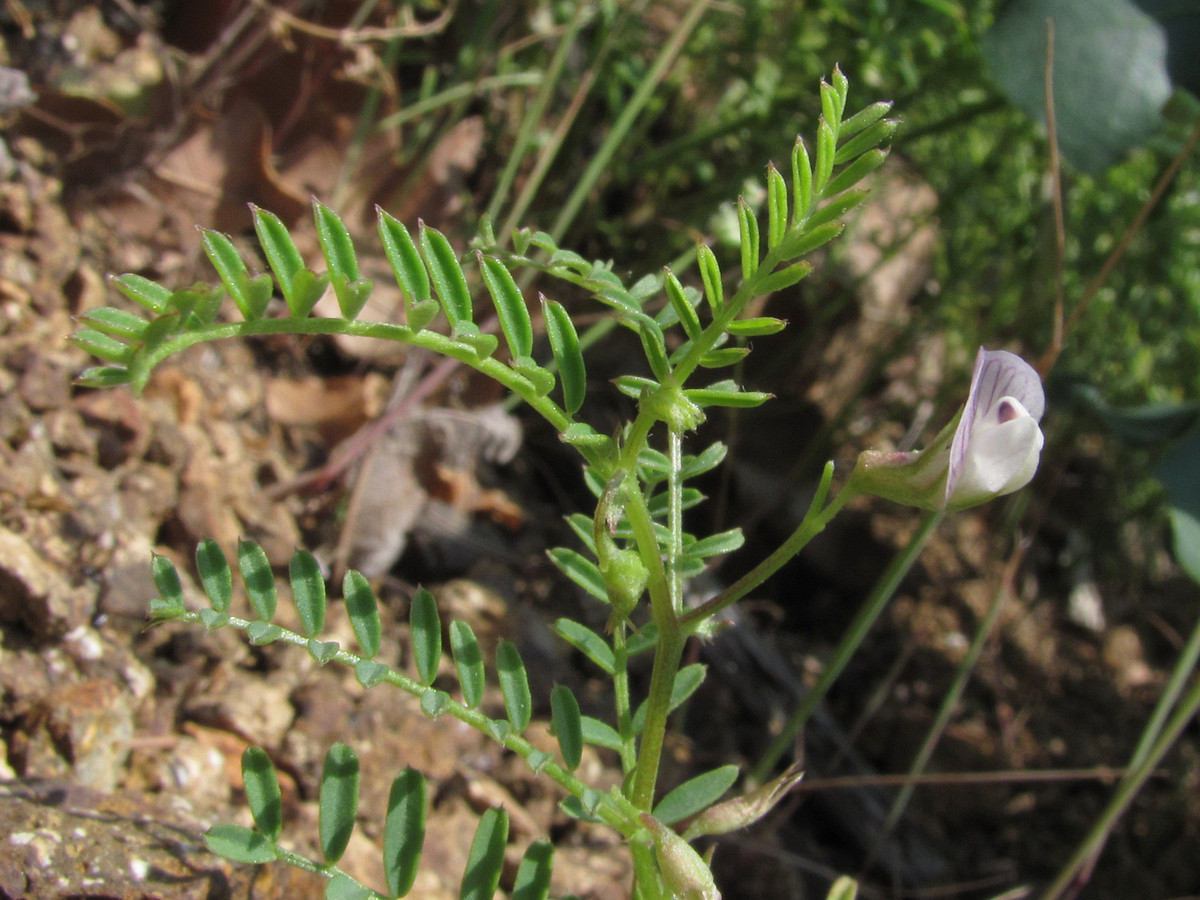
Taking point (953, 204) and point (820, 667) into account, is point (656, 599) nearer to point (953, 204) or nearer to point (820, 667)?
point (820, 667)

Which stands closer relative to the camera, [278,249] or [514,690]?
[278,249]

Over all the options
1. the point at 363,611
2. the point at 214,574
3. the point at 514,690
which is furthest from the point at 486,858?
the point at 214,574

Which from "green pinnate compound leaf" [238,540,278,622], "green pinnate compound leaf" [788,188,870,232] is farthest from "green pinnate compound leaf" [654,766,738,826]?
"green pinnate compound leaf" [788,188,870,232]

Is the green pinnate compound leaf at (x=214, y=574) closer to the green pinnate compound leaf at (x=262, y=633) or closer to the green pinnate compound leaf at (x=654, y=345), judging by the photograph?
the green pinnate compound leaf at (x=262, y=633)


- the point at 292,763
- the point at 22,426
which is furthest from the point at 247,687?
the point at 22,426

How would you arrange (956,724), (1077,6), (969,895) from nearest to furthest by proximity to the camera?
(1077,6) → (969,895) → (956,724)

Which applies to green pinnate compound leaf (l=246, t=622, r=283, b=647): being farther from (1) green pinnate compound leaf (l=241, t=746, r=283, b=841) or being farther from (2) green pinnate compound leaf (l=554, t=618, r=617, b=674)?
(2) green pinnate compound leaf (l=554, t=618, r=617, b=674)

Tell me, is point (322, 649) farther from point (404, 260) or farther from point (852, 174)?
point (852, 174)

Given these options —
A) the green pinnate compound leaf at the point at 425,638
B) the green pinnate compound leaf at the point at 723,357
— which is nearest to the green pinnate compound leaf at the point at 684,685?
the green pinnate compound leaf at the point at 425,638
